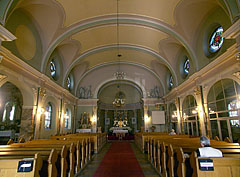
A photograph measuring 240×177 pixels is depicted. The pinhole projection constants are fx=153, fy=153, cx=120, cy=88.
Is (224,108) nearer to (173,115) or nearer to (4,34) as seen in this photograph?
(173,115)

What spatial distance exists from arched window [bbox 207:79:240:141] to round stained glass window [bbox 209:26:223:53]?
1.73m

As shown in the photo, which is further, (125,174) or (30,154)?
(125,174)

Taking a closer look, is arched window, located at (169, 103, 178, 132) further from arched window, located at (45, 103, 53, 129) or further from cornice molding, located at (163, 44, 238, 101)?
arched window, located at (45, 103, 53, 129)

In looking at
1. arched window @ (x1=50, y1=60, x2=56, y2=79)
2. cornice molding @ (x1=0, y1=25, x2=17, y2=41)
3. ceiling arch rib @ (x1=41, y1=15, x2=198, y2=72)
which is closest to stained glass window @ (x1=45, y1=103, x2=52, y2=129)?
arched window @ (x1=50, y1=60, x2=56, y2=79)

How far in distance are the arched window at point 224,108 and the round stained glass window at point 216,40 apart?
173 cm

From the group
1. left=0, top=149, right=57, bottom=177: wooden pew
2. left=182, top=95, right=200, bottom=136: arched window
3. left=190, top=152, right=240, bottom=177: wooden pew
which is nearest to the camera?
left=190, top=152, right=240, bottom=177: wooden pew

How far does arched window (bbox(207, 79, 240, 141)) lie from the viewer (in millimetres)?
6134

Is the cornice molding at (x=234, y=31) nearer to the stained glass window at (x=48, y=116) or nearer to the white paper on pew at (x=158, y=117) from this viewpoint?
the stained glass window at (x=48, y=116)

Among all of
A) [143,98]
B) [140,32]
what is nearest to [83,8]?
[140,32]

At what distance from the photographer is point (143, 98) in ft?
55.4

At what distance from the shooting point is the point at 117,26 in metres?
9.99

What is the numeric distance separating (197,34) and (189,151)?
7.54 meters

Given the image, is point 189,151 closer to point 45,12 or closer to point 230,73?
point 230,73

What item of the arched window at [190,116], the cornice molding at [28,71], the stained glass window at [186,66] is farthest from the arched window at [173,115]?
the cornice molding at [28,71]
